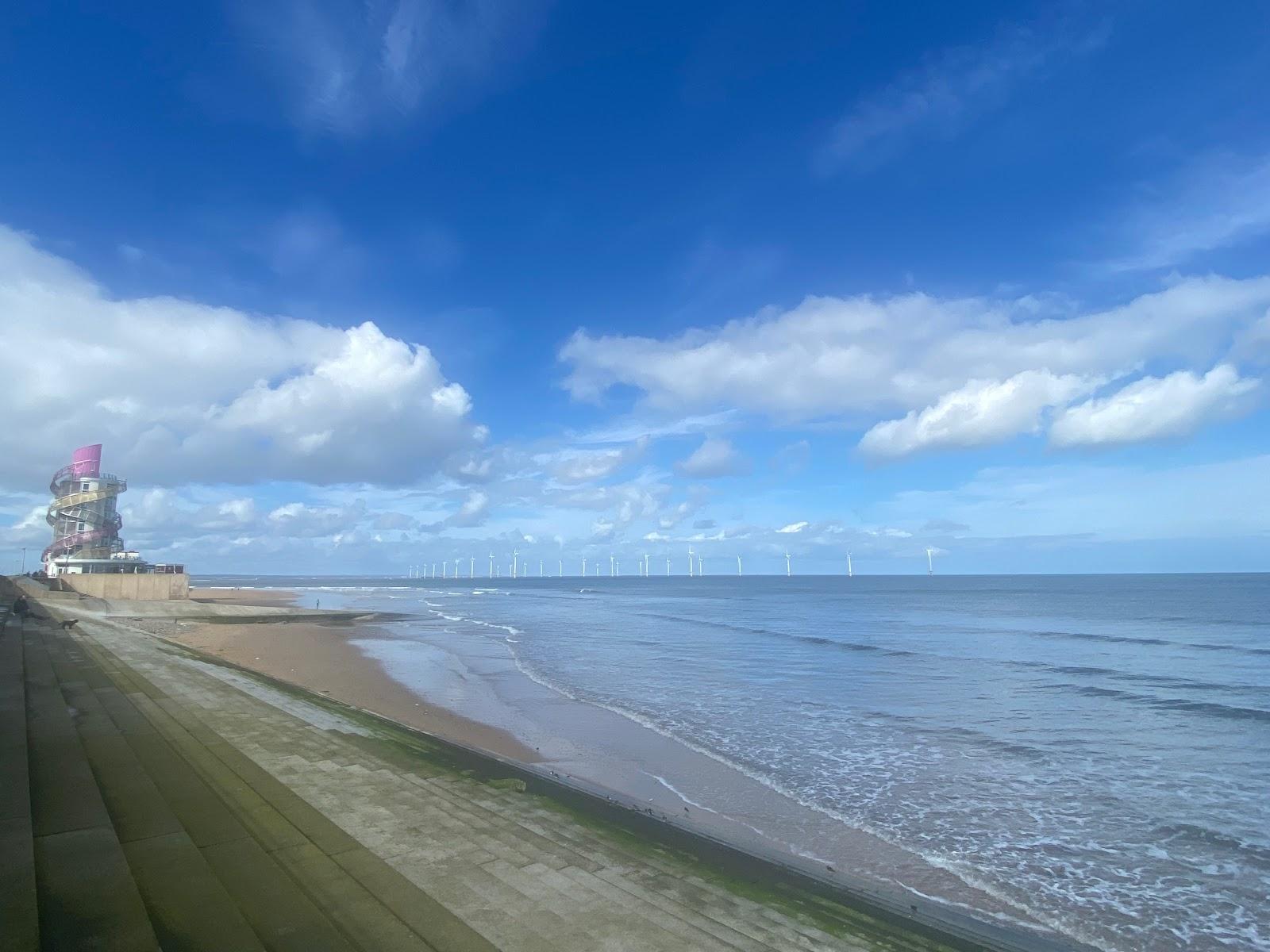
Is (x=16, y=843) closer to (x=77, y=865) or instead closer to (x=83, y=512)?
(x=77, y=865)

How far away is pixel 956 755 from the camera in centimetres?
1602

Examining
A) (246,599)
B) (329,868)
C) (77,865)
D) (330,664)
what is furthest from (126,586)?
(77,865)

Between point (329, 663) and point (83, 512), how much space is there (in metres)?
56.8

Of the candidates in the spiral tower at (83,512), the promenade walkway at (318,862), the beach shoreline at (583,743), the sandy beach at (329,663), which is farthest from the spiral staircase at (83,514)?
the promenade walkway at (318,862)

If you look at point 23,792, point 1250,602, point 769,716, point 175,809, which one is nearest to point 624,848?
point 175,809

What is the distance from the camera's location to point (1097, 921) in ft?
27.5

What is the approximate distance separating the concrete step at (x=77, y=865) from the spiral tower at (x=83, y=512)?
251 feet

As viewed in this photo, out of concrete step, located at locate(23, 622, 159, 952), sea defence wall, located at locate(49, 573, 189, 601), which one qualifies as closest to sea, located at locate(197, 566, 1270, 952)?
concrete step, located at locate(23, 622, 159, 952)

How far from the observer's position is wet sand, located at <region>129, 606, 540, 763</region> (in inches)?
686

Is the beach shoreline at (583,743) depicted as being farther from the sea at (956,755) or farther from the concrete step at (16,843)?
the concrete step at (16,843)

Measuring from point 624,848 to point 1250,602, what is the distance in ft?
362

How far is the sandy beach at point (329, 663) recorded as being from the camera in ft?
57.3

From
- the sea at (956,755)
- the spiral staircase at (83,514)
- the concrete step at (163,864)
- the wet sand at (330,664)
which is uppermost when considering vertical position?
the spiral staircase at (83,514)

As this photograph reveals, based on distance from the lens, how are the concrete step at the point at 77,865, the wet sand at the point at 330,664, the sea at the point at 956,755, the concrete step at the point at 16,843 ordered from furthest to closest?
the wet sand at the point at 330,664 < the sea at the point at 956,755 < the concrete step at the point at 77,865 < the concrete step at the point at 16,843
